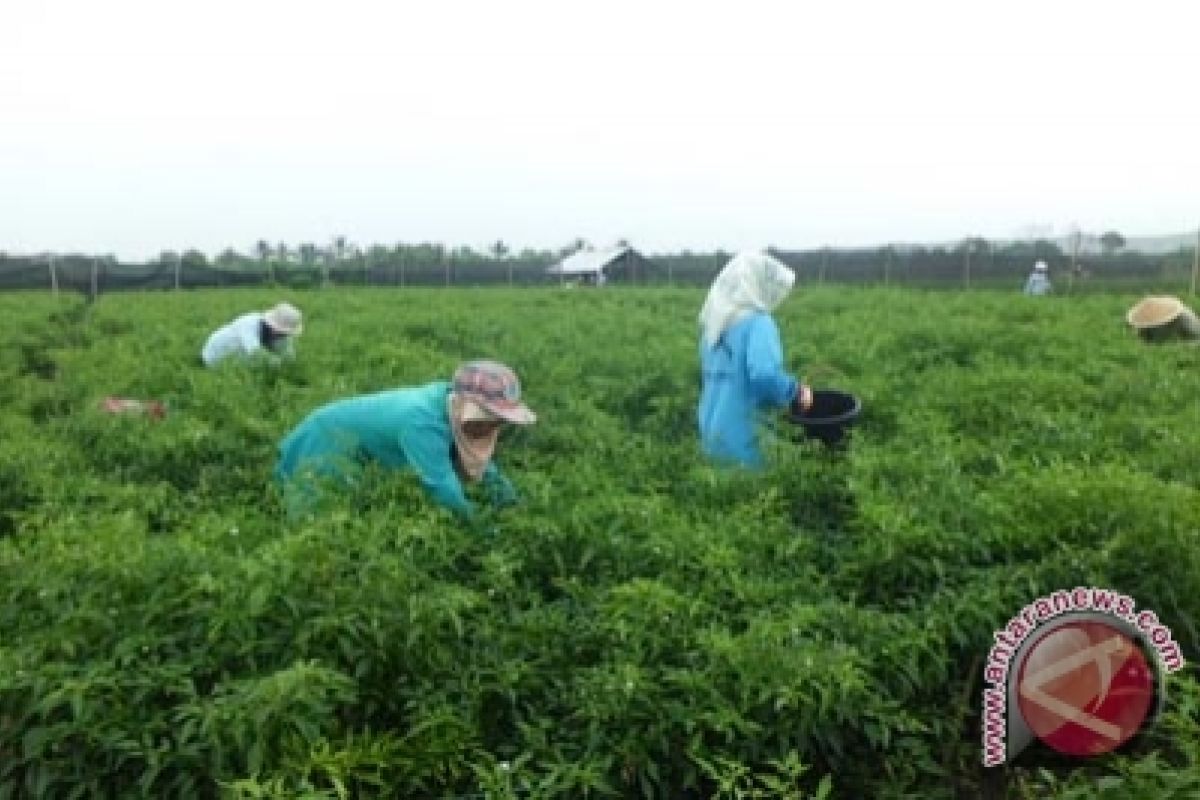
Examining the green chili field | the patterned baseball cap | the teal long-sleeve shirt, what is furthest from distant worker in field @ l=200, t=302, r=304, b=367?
the patterned baseball cap

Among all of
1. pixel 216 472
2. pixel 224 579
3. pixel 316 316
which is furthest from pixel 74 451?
pixel 316 316

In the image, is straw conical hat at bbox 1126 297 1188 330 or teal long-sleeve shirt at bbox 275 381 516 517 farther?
straw conical hat at bbox 1126 297 1188 330

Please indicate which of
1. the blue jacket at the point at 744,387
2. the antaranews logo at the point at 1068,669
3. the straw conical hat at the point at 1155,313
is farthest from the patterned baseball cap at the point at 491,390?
A: the straw conical hat at the point at 1155,313

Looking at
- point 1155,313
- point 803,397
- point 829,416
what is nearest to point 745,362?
point 803,397

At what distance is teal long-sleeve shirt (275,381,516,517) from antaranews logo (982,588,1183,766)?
83.0 inches

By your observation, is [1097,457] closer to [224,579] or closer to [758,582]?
[758,582]

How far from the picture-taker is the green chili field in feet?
8.75

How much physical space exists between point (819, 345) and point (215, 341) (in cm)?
483

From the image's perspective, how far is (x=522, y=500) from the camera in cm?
431

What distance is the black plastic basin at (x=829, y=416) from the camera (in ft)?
18.7

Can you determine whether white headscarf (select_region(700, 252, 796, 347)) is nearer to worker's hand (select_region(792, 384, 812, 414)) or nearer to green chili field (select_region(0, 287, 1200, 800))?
worker's hand (select_region(792, 384, 812, 414))

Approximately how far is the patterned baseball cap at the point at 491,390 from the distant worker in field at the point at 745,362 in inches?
57.9

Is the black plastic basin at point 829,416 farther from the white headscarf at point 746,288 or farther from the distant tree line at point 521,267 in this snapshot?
the distant tree line at point 521,267

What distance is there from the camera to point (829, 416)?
6121 millimetres
